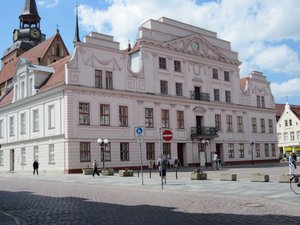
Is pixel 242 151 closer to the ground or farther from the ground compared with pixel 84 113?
closer to the ground

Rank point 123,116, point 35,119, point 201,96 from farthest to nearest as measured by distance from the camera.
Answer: point 201,96
point 35,119
point 123,116

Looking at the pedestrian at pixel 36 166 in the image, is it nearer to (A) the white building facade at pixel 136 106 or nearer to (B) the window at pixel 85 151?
(A) the white building facade at pixel 136 106

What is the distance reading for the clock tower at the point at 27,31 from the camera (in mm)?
84000

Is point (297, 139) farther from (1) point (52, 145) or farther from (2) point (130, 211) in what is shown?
(2) point (130, 211)

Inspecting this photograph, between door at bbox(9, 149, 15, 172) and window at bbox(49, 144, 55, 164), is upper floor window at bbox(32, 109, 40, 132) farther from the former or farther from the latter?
door at bbox(9, 149, 15, 172)

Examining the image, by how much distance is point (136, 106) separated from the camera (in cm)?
4619

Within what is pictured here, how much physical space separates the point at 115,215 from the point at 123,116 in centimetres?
3296

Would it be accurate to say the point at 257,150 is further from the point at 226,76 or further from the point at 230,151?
the point at 226,76

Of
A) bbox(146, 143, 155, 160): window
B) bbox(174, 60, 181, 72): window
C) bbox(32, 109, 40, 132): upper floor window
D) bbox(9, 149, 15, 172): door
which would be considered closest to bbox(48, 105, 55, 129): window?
bbox(32, 109, 40, 132): upper floor window

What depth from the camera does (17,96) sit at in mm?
48625

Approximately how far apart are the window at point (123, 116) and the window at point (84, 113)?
4175 millimetres

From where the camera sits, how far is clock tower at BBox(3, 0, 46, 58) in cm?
8400

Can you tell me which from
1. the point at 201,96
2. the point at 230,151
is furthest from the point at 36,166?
the point at 230,151

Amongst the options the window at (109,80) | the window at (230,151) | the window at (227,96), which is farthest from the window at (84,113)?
the window at (227,96)
